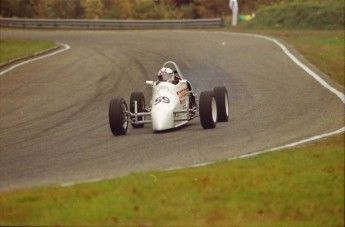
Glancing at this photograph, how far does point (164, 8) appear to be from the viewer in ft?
154

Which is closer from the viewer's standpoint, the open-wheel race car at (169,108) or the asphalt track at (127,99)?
the asphalt track at (127,99)

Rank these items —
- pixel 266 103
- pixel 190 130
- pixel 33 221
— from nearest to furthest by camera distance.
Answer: pixel 33 221, pixel 190 130, pixel 266 103

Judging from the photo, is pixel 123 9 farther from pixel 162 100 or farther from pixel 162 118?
pixel 162 118

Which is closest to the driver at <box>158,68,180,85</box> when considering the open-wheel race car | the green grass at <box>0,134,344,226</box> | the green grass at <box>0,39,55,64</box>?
the open-wheel race car

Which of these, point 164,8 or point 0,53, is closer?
point 0,53

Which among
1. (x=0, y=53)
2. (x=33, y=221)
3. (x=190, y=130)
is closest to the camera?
(x=33, y=221)

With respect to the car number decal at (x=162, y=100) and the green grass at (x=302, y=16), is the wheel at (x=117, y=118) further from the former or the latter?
the green grass at (x=302, y=16)

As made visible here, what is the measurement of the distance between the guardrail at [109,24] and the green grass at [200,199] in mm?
35568

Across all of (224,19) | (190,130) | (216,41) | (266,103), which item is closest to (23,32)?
(224,19)

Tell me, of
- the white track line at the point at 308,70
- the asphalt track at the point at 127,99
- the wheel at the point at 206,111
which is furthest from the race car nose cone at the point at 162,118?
the white track line at the point at 308,70

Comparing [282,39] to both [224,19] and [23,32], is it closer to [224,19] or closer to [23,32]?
[224,19]

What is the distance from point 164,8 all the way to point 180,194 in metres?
36.9

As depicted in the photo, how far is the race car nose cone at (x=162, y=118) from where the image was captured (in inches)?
665

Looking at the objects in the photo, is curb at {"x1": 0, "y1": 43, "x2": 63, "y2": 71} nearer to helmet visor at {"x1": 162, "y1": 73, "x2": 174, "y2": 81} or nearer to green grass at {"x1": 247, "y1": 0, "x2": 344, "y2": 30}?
green grass at {"x1": 247, "y1": 0, "x2": 344, "y2": 30}
